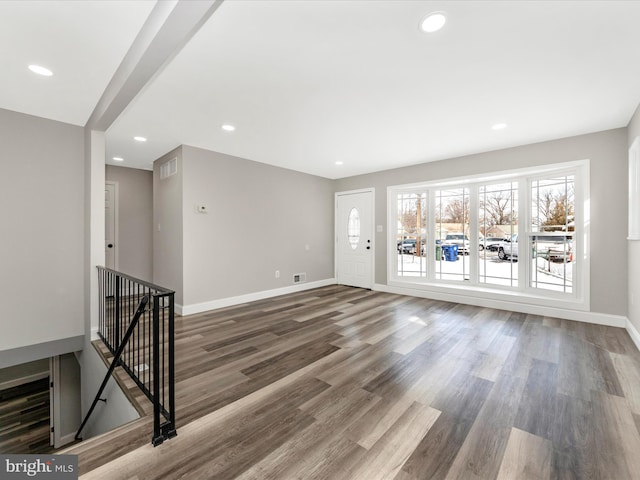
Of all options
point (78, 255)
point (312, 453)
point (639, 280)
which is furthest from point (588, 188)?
point (78, 255)

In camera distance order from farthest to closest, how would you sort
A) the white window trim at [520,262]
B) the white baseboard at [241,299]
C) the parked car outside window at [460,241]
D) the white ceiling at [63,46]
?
the parked car outside window at [460,241], the white baseboard at [241,299], the white window trim at [520,262], the white ceiling at [63,46]

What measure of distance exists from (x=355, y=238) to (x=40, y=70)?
5360mm

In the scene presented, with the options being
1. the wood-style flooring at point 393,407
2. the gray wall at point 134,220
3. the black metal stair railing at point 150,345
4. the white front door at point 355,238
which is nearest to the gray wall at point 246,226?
the white front door at point 355,238

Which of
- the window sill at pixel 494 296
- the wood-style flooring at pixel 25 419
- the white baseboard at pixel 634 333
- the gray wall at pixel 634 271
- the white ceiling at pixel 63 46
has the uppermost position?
the white ceiling at pixel 63 46

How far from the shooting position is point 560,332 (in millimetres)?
3395

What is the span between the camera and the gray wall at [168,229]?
4191 mm

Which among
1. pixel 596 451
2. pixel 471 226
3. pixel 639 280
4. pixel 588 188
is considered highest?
pixel 588 188

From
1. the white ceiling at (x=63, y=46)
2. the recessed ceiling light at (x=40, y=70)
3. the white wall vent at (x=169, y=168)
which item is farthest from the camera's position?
the white wall vent at (x=169, y=168)

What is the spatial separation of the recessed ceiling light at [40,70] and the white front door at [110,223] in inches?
131

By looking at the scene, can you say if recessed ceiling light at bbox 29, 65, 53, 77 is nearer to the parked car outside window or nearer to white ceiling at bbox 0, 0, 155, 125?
white ceiling at bbox 0, 0, 155, 125

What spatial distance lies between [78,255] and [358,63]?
12.9 ft

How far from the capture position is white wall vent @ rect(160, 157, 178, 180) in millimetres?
4301

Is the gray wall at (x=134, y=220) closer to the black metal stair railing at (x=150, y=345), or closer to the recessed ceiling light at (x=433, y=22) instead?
the black metal stair railing at (x=150, y=345)

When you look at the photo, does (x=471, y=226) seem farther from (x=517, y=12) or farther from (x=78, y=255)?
(x=78, y=255)
